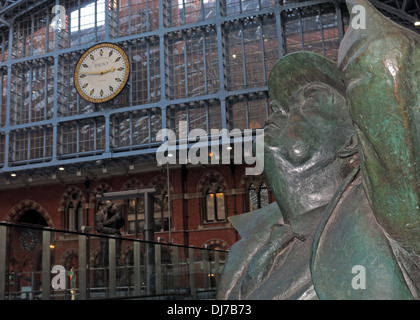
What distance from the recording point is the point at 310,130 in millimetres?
1342

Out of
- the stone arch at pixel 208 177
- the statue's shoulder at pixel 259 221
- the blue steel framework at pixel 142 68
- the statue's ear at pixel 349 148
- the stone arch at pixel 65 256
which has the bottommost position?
the statue's shoulder at pixel 259 221

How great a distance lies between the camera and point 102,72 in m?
21.9

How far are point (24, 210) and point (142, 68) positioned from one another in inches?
365

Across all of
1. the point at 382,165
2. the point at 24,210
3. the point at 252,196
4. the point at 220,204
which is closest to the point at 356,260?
the point at 382,165

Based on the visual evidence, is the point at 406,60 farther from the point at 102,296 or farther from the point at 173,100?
the point at 173,100

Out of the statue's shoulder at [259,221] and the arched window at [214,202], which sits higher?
the arched window at [214,202]

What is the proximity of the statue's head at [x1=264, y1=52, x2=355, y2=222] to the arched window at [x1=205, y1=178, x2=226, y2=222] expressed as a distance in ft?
70.6

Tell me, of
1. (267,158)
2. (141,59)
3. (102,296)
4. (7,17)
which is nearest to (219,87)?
(141,59)

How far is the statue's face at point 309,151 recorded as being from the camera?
1343 mm

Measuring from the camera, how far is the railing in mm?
4805

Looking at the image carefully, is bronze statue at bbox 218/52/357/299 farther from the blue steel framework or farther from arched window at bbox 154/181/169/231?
arched window at bbox 154/181/169/231

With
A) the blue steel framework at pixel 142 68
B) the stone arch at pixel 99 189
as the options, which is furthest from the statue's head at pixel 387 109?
the stone arch at pixel 99 189

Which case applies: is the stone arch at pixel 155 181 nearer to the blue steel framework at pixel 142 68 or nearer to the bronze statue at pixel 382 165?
the blue steel framework at pixel 142 68
